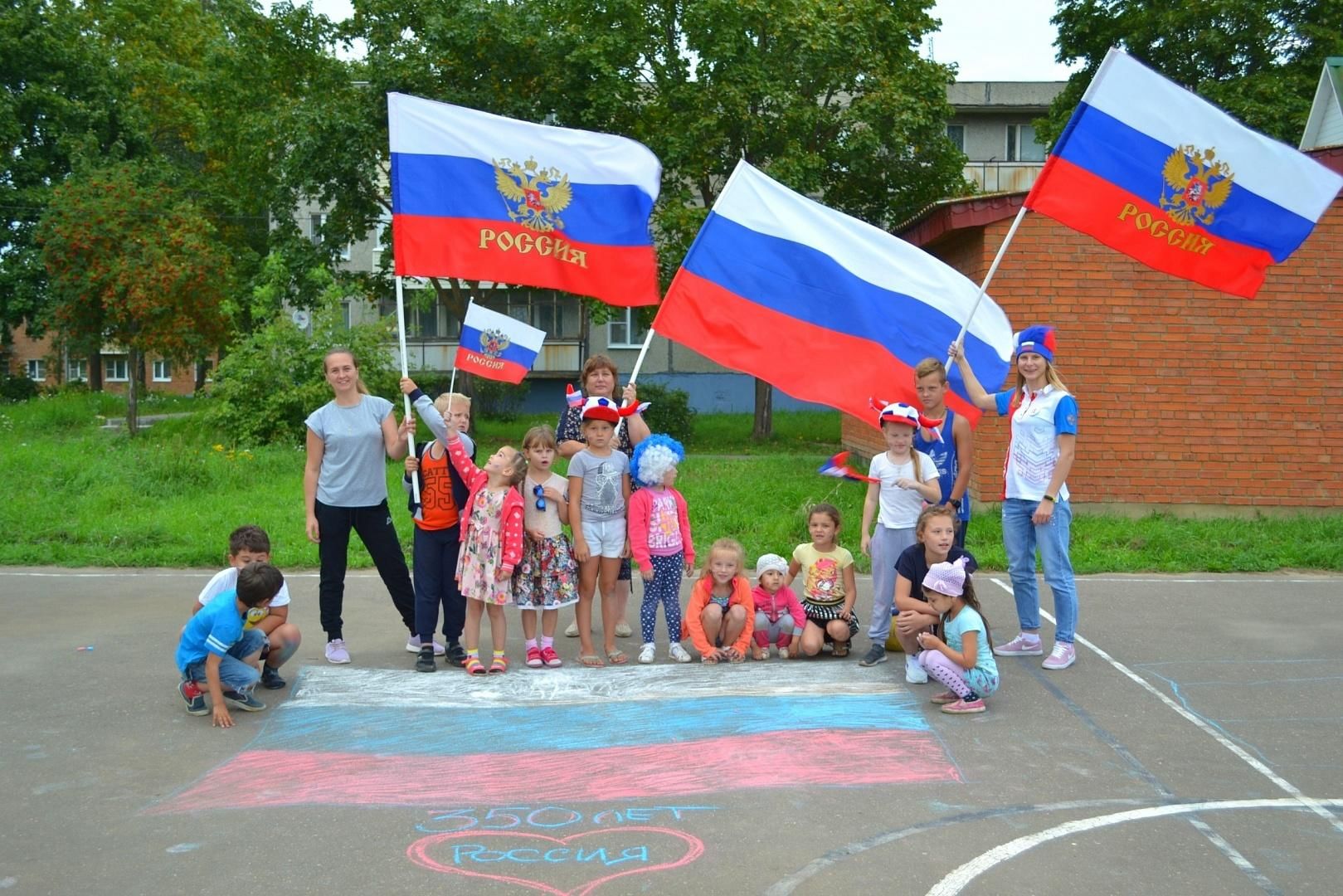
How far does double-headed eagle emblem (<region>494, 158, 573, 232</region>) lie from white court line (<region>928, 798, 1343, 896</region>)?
14.5ft

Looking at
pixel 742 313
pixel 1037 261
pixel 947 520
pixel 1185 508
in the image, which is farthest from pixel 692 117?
pixel 947 520

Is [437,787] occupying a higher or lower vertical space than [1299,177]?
lower

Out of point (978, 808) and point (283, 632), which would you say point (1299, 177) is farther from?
point (283, 632)

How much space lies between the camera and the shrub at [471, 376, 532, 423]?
3017cm

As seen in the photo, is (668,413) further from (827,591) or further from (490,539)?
(490,539)

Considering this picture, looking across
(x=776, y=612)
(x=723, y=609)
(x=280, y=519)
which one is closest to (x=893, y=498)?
(x=776, y=612)

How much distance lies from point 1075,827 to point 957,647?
1.68 m

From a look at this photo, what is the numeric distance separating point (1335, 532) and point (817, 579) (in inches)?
269

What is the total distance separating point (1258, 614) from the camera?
8.19 m

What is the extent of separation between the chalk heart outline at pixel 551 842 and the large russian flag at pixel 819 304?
324 cm

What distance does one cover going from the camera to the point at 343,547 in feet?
22.4

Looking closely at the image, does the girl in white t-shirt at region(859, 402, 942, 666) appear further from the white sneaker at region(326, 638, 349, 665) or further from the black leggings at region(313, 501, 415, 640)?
the white sneaker at region(326, 638, 349, 665)

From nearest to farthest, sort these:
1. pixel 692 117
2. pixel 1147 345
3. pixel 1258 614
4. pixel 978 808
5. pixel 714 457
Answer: pixel 978 808, pixel 1258 614, pixel 1147 345, pixel 714 457, pixel 692 117

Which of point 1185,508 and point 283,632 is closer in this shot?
point 283,632
